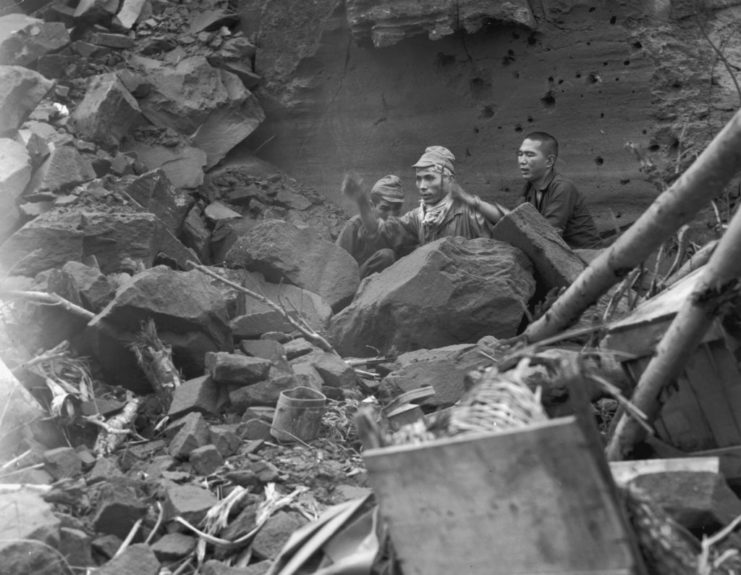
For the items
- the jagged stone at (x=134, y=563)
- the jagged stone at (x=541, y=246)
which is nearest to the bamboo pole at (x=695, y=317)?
the jagged stone at (x=134, y=563)

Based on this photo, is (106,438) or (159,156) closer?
(106,438)

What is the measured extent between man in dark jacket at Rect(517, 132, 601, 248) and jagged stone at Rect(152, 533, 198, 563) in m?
4.92

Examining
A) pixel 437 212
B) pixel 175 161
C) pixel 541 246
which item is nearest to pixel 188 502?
pixel 541 246

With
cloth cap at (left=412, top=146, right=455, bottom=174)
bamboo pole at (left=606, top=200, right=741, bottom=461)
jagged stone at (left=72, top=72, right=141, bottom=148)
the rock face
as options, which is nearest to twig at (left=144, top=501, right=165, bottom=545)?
bamboo pole at (left=606, top=200, right=741, bottom=461)

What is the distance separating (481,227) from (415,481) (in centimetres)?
619

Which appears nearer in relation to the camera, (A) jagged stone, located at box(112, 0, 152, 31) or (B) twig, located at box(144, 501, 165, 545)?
(B) twig, located at box(144, 501, 165, 545)

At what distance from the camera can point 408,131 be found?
11.0m

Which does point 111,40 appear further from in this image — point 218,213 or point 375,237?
point 375,237

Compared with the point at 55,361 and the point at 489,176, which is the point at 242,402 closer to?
the point at 55,361

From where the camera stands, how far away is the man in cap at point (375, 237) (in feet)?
29.7

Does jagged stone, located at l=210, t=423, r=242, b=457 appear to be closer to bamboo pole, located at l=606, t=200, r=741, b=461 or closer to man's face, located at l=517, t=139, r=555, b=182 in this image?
bamboo pole, located at l=606, t=200, r=741, b=461

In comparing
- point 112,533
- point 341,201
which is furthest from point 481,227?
point 112,533

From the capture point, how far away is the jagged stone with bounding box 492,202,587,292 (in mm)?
7750

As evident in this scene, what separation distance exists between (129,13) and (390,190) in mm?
3595
